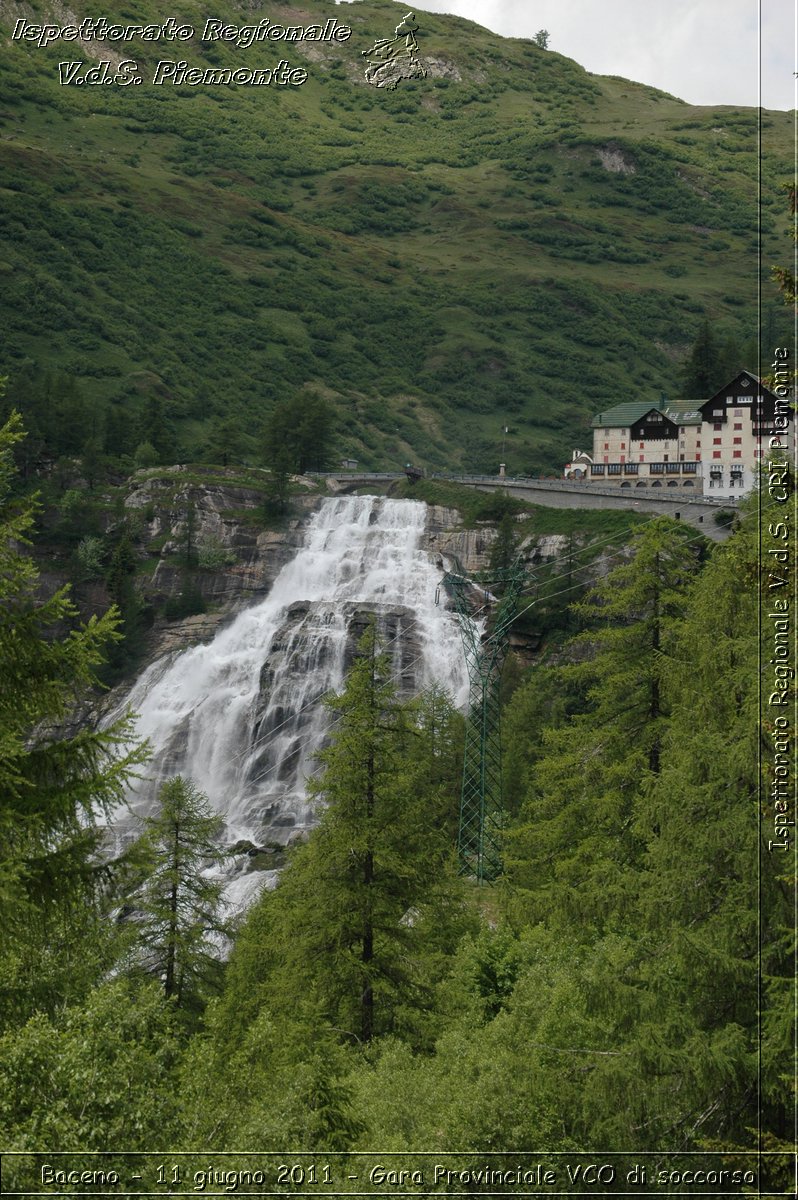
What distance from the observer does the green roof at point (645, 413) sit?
118 metres

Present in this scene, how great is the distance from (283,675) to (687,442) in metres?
54.5

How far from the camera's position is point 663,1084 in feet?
54.0

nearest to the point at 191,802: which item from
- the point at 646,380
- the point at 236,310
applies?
the point at 236,310

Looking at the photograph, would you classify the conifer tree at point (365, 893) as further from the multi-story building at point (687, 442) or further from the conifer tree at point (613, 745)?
the multi-story building at point (687, 442)

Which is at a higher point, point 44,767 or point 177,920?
point 44,767

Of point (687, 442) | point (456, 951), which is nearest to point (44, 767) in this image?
point (456, 951)

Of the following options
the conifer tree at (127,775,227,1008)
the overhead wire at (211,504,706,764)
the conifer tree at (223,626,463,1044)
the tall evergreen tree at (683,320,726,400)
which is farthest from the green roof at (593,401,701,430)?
the conifer tree at (223,626,463,1044)

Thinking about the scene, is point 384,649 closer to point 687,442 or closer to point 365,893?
point 687,442

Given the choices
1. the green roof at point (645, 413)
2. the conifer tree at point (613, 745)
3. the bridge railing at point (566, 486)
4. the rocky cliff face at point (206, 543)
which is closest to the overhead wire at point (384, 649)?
the bridge railing at point (566, 486)

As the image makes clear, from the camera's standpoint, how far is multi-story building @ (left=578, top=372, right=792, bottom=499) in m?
108

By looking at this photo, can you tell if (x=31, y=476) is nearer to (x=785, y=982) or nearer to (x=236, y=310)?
(x=236, y=310)

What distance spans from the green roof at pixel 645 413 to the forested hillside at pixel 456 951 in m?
91.5

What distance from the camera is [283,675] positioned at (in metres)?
81.3

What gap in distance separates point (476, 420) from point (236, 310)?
39.9 metres
